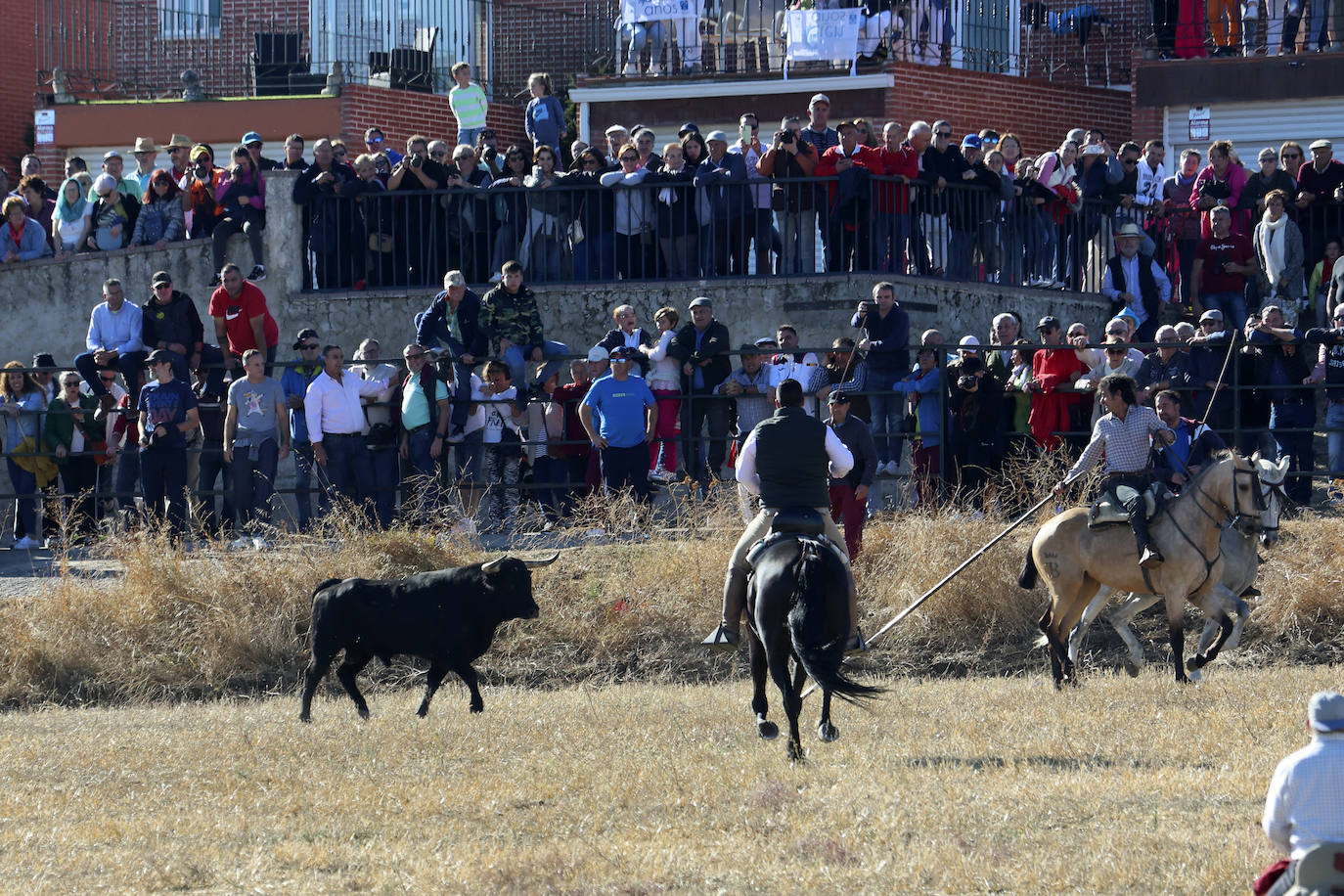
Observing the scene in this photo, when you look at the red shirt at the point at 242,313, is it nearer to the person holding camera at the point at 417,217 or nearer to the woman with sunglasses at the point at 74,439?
the woman with sunglasses at the point at 74,439

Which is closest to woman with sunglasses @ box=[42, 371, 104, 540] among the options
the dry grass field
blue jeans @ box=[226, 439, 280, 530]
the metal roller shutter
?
blue jeans @ box=[226, 439, 280, 530]

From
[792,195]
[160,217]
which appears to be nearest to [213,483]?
[160,217]

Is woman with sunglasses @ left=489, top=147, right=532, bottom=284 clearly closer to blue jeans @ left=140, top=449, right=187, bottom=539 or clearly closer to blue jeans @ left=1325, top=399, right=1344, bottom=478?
blue jeans @ left=140, top=449, right=187, bottom=539

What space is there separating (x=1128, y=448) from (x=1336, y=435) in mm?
4783

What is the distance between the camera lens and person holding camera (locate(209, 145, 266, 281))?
21.8m

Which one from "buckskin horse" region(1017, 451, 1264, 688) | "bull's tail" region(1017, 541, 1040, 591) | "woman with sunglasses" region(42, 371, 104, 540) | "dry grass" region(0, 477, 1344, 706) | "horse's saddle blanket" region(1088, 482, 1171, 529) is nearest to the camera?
"buckskin horse" region(1017, 451, 1264, 688)

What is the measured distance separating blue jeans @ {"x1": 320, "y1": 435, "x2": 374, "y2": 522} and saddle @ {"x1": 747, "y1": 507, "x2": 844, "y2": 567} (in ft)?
26.5

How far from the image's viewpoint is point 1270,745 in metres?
10.5

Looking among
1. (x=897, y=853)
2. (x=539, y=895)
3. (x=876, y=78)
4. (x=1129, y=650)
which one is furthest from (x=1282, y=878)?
(x=876, y=78)

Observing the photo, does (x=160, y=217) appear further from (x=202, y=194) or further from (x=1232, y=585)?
(x=1232, y=585)

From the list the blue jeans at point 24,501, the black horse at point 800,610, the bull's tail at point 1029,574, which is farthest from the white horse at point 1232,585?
the blue jeans at point 24,501

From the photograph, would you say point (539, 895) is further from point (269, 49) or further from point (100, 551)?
Answer: point (269, 49)

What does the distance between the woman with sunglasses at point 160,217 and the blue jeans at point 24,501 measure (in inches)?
135

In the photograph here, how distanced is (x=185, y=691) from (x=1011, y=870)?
30.7ft
